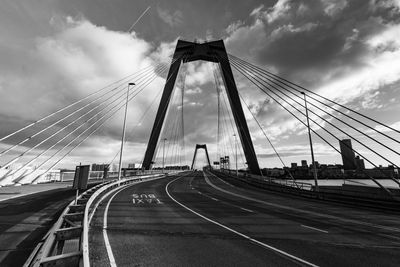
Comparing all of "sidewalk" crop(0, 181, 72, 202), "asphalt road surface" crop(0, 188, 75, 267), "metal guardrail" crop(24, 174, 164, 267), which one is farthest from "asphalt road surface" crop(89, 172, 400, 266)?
"sidewalk" crop(0, 181, 72, 202)

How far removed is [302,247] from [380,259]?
201 centimetres

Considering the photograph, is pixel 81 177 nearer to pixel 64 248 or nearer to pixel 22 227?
pixel 22 227

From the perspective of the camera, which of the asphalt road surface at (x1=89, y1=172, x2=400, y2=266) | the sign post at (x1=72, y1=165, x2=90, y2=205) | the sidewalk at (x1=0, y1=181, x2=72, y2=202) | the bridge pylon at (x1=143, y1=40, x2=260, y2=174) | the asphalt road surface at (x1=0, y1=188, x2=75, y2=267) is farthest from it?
the bridge pylon at (x1=143, y1=40, x2=260, y2=174)

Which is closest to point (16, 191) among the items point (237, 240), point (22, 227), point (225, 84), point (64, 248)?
point (22, 227)

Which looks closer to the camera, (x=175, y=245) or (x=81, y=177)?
(x=175, y=245)

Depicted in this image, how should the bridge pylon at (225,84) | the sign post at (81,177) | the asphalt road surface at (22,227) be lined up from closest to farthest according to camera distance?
the asphalt road surface at (22,227) < the sign post at (81,177) < the bridge pylon at (225,84)

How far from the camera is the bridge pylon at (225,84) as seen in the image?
38166 mm

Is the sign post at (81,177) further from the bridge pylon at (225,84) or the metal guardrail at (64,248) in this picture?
the bridge pylon at (225,84)

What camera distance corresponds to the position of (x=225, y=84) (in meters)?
39.8

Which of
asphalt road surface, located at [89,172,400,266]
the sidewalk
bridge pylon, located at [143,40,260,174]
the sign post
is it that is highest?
bridge pylon, located at [143,40,260,174]

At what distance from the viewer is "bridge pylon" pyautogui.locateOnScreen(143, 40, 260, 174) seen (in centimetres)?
3817

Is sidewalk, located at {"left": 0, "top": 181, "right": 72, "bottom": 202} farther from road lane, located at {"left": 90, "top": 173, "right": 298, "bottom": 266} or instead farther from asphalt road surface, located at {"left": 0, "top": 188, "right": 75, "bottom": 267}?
road lane, located at {"left": 90, "top": 173, "right": 298, "bottom": 266}

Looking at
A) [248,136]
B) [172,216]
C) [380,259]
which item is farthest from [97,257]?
[248,136]

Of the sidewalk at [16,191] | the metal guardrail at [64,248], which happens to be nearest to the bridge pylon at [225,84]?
the sidewalk at [16,191]
